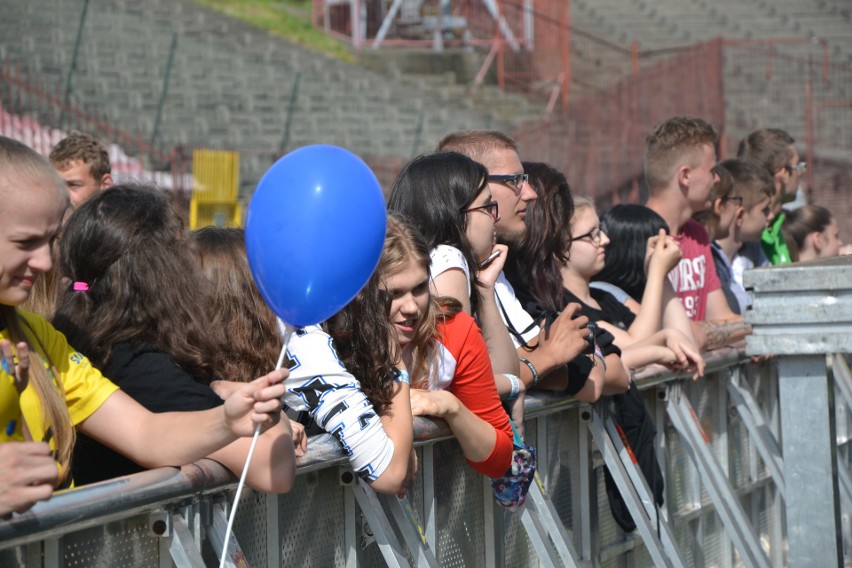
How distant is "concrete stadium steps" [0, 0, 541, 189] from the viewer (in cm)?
2028

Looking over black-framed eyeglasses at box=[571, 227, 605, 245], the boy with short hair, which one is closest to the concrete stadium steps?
the boy with short hair

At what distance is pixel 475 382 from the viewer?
364 cm

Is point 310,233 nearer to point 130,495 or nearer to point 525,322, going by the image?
point 130,495

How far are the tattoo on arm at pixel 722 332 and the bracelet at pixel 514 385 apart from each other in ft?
6.81

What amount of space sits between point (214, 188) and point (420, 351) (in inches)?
510

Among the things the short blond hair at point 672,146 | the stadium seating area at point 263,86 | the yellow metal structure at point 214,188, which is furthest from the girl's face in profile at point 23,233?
the stadium seating area at point 263,86

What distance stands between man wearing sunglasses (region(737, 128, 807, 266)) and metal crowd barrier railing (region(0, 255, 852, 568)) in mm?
2463

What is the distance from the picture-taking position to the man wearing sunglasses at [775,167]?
830 centimetres

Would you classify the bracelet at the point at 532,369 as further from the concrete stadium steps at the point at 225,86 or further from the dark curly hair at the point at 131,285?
the concrete stadium steps at the point at 225,86

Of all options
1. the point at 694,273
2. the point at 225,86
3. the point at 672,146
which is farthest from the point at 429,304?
the point at 225,86

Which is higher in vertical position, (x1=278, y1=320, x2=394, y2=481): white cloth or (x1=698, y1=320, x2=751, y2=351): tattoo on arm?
(x1=278, y1=320, x2=394, y2=481): white cloth

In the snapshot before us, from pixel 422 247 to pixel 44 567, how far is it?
4.85 ft

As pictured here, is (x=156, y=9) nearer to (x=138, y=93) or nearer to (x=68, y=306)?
(x=138, y=93)

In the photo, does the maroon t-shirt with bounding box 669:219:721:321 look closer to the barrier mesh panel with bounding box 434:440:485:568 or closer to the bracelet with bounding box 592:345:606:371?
the bracelet with bounding box 592:345:606:371
